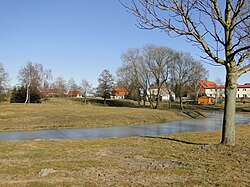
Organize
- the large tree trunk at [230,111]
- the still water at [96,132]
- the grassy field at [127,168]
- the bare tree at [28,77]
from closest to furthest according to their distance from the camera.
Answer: the grassy field at [127,168], the large tree trunk at [230,111], the still water at [96,132], the bare tree at [28,77]

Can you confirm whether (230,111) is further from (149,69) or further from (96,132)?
(149,69)

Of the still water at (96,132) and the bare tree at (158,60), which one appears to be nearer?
the still water at (96,132)

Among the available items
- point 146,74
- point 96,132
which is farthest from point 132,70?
point 96,132

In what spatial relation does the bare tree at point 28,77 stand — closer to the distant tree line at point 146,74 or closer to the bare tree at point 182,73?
the distant tree line at point 146,74

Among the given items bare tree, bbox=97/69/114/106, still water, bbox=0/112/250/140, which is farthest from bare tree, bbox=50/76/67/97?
still water, bbox=0/112/250/140

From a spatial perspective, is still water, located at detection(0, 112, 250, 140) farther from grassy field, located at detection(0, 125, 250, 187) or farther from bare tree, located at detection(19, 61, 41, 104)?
bare tree, located at detection(19, 61, 41, 104)

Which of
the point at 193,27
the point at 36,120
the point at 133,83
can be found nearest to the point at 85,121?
the point at 36,120

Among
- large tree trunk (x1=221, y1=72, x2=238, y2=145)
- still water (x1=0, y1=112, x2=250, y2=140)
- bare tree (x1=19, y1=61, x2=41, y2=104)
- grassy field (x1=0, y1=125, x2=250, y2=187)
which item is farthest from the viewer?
bare tree (x1=19, y1=61, x2=41, y2=104)

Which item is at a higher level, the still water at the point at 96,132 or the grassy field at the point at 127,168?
the grassy field at the point at 127,168

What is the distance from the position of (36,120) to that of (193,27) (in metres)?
23.5

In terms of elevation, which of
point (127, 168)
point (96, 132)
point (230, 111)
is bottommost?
point (96, 132)

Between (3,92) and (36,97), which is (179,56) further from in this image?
(3,92)

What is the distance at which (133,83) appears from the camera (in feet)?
193

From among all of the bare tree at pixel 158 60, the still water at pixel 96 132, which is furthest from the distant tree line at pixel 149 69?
the still water at pixel 96 132
